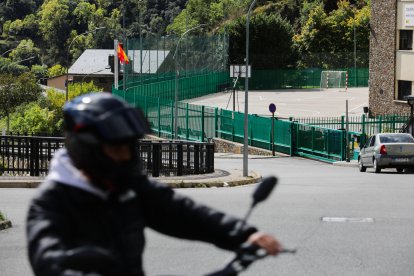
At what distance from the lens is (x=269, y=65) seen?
99562mm

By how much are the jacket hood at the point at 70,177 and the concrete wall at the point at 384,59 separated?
58.2 metres

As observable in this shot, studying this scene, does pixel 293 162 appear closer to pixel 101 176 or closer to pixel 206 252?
pixel 206 252

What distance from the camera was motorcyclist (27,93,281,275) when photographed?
3695 millimetres

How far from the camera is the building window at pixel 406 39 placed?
61219mm

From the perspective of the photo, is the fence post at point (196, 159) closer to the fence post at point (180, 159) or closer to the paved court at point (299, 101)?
the fence post at point (180, 159)

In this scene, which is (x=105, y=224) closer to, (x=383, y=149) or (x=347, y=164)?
(x=383, y=149)

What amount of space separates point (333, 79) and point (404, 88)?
39103 millimetres

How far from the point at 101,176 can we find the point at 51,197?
205mm

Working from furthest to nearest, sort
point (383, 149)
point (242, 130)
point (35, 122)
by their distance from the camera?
point (35, 122)
point (242, 130)
point (383, 149)

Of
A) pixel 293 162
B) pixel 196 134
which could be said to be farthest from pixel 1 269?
pixel 196 134

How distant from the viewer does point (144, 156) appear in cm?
2738

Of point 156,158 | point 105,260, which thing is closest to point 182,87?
point 156,158

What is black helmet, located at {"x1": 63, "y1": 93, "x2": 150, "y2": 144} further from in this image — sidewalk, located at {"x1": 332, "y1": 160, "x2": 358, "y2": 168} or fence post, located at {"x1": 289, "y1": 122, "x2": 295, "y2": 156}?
fence post, located at {"x1": 289, "y1": 122, "x2": 295, "y2": 156}

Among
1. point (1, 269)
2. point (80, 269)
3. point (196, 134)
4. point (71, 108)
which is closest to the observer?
point (80, 269)
